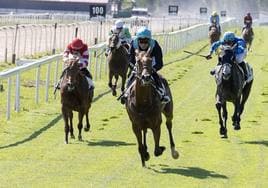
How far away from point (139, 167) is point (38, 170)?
1.37 m

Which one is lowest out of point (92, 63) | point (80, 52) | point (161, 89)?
point (92, 63)

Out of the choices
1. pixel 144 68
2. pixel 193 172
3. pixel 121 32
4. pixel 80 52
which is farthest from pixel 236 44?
pixel 121 32

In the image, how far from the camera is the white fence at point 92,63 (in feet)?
49.8

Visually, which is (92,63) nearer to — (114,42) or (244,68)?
(114,42)

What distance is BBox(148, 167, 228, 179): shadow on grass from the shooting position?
10.2 metres

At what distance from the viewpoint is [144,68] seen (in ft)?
31.7

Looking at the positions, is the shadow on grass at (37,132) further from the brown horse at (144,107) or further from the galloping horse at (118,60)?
the galloping horse at (118,60)

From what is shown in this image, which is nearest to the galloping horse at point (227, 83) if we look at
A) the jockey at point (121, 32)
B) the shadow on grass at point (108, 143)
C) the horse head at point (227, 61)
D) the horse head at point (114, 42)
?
the horse head at point (227, 61)

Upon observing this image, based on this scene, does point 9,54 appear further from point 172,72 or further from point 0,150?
point 0,150

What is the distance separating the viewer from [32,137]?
13.2 metres

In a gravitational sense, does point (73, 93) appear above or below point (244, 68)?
below

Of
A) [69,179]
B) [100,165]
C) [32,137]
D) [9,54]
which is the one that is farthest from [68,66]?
[9,54]

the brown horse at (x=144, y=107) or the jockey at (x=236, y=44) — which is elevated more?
the jockey at (x=236, y=44)

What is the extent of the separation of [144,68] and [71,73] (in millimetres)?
3237
